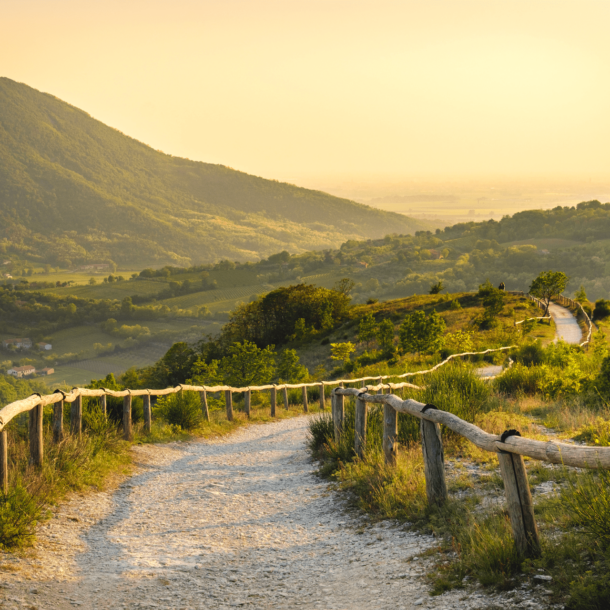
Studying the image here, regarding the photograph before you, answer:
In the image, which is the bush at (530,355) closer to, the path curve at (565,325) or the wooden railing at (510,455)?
the wooden railing at (510,455)

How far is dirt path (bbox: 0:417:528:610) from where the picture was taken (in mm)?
3596

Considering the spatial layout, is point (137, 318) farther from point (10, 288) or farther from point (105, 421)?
point (105, 421)

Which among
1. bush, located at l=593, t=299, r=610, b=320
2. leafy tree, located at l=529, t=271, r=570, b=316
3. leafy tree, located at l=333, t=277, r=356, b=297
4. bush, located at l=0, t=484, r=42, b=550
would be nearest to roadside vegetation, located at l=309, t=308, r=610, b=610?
bush, located at l=0, t=484, r=42, b=550

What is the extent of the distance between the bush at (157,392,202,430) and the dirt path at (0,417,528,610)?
3.31 m

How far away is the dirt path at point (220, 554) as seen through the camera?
142 inches

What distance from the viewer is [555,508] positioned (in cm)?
403

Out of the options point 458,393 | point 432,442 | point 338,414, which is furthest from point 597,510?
point 338,414

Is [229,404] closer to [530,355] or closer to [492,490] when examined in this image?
[492,490]

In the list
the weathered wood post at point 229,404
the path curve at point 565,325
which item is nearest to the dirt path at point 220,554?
the weathered wood post at point 229,404

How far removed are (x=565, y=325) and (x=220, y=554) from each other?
4246 cm

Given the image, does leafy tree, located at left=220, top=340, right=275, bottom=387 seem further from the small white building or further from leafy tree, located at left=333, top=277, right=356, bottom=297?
the small white building

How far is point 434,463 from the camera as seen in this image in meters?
4.64

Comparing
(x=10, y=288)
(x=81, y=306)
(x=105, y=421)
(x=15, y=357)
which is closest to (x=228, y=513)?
(x=105, y=421)

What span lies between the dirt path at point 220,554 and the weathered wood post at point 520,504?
47cm
